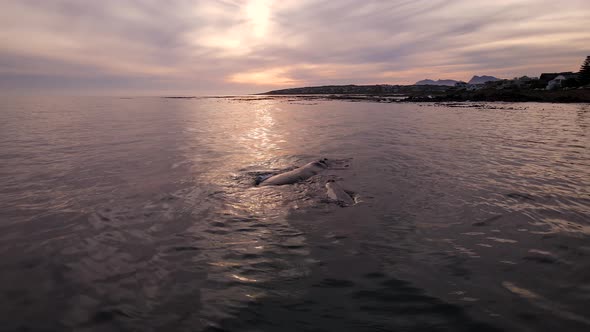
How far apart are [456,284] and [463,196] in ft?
16.2

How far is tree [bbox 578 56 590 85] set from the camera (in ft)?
226

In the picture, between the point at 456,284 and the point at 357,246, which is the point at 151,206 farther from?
the point at 456,284

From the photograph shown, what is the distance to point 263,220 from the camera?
7.84 meters

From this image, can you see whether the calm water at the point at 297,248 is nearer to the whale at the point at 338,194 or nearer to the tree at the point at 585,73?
the whale at the point at 338,194

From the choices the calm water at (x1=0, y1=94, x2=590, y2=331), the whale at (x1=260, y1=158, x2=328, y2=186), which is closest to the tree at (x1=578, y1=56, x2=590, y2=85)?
the calm water at (x1=0, y1=94, x2=590, y2=331)

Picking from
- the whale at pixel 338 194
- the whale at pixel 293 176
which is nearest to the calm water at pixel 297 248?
the whale at pixel 338 194

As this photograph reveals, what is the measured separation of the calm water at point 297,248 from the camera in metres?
4.40

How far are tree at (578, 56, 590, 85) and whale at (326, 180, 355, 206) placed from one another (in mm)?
91888

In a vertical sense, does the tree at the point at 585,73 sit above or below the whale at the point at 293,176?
above

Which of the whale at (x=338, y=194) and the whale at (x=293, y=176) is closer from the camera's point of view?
the whale at (x=338, y=194)

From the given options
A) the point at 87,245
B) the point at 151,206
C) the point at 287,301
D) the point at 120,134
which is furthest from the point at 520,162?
the point at 120,134

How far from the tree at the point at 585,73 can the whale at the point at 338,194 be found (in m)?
91.9

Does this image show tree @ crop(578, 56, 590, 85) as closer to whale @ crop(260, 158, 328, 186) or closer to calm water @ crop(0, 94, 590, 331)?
calm water @ crop(0, 94, 590, 331)

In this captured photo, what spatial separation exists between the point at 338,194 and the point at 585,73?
95967 mm
